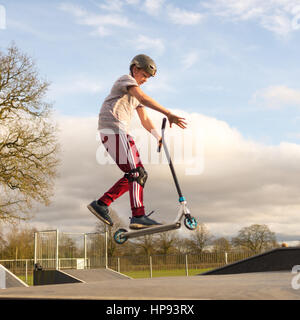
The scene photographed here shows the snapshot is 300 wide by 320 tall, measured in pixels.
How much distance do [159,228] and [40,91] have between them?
20485 mm

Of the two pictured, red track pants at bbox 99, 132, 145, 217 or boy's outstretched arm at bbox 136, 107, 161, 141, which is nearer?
red track pants at bbox 99, 132, 145, 217

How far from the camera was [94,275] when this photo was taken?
19812mm

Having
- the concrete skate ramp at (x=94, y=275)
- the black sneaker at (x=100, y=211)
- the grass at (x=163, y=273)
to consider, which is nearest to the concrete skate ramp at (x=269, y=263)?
the black sneaker at (x=100, y=211)

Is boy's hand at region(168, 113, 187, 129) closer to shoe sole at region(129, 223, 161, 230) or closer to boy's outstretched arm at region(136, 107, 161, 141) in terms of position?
boy's outstretched arm at region(136, 107, 161, 141)

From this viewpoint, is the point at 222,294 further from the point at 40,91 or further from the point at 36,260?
the point at 40,91

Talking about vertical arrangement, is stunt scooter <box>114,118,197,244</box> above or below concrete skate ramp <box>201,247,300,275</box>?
above

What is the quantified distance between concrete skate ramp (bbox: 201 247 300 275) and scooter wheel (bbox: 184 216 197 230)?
19.9ft

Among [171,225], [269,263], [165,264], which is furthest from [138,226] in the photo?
[165,264]

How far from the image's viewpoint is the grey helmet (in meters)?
5.15

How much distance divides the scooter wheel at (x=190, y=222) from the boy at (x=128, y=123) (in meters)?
0.39

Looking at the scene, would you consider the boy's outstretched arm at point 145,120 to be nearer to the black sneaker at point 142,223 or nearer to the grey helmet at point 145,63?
the grey helmet at point 145,63

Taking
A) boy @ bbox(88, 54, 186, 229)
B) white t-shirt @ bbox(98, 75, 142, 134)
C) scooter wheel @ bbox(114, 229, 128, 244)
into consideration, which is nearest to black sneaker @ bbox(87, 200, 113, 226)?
scooter wheel @ bbox(114, 229, 128, 244)

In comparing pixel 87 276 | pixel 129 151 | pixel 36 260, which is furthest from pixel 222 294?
pixel 36 260

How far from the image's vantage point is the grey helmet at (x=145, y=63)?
5.15 metres
